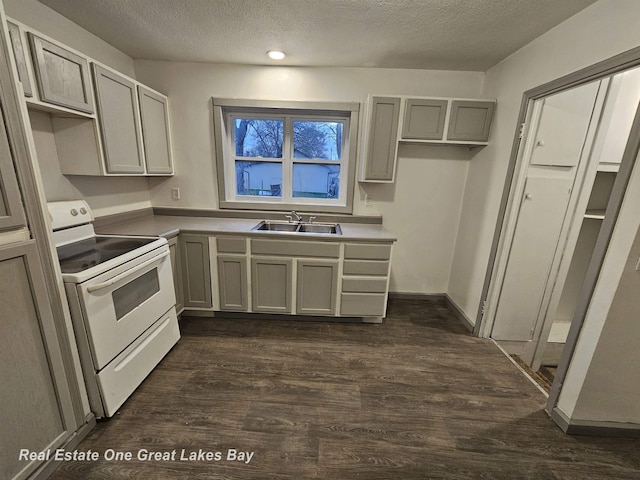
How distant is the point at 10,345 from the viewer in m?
1.03

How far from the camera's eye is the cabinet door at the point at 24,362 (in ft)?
3.34

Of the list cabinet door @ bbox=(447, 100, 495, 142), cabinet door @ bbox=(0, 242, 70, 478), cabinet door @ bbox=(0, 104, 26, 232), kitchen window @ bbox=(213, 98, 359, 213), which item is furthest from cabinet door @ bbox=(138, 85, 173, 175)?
cabinet door @ bbox=(447, 100, 495, 142)

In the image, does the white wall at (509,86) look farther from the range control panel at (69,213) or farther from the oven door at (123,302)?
the range control panel at (69,213)

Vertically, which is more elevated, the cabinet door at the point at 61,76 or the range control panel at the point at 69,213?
the cabinet door at the point at 61,76

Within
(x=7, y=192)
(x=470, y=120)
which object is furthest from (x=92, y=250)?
(x=470, y=120)

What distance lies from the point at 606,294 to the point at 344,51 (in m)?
2.41

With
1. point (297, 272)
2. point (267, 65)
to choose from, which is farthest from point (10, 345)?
point (267, 65)

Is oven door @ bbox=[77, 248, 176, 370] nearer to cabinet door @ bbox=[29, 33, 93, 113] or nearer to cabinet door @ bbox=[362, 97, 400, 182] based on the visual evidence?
cabinet door @ bbox=[29, 33, 93, 113]

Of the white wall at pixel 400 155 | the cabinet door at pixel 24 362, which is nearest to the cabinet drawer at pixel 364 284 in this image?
the white wall at pixel 400 155

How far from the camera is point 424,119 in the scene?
2.33 meters

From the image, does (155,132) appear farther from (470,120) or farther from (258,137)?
(470,120)

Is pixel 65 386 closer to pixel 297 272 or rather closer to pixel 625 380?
pixel 297 272

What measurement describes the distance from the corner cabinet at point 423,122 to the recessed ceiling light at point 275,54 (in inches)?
34.0

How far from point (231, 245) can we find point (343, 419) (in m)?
1.59
